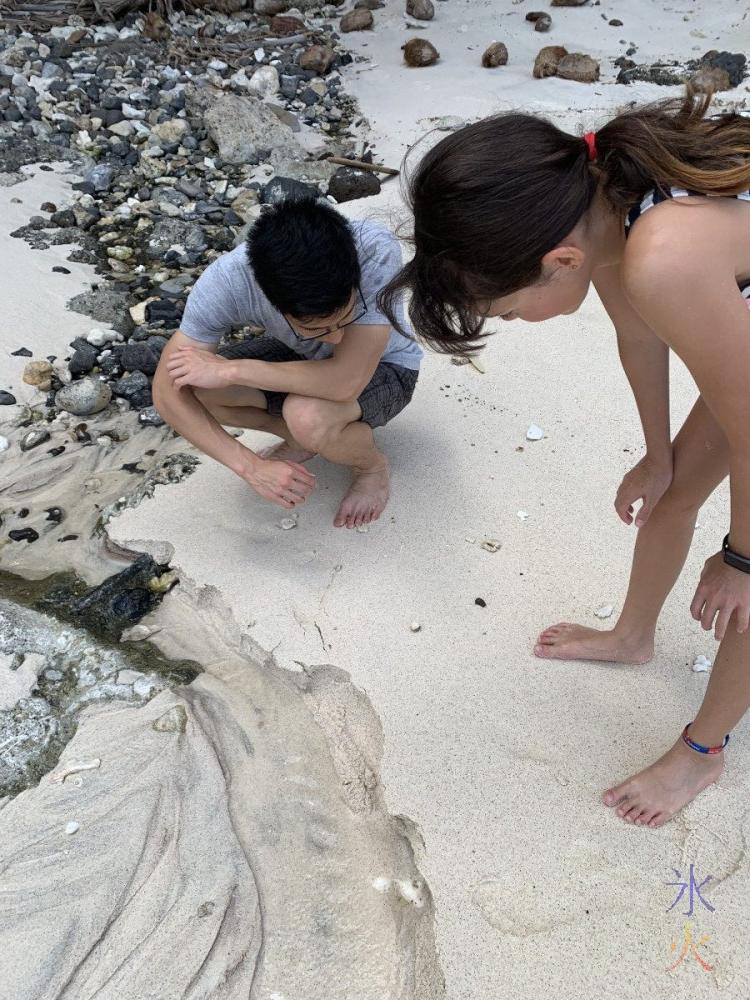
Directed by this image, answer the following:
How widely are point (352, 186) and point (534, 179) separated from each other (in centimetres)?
291

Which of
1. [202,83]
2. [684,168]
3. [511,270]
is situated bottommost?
[202,83]

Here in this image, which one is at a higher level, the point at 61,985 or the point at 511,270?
the point at 511,270

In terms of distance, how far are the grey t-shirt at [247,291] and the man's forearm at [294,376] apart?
13cm

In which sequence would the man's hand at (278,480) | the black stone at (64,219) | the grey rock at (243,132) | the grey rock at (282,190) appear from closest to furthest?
the man's hand at (278,480), the black stone at (64,219), the grey rock at (282,190), the grey rock at (243,132)

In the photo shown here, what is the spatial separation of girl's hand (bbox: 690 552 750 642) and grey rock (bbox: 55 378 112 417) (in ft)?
6.77

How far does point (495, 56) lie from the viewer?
5074 millimetres

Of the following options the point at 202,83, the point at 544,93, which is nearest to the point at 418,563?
the point at 544,93

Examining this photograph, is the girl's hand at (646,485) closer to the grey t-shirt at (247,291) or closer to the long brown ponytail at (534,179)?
the long brown ponytail at (534,179)

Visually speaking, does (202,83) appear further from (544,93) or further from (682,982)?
(682,982)

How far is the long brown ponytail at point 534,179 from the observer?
1.17 metres

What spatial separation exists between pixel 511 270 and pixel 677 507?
685 millimetres

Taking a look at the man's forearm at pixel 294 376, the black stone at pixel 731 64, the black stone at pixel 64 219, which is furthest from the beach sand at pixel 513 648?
the black stone at pixel 731 64

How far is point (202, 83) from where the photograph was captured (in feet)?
16.5

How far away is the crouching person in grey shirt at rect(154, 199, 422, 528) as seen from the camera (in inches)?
70.2
